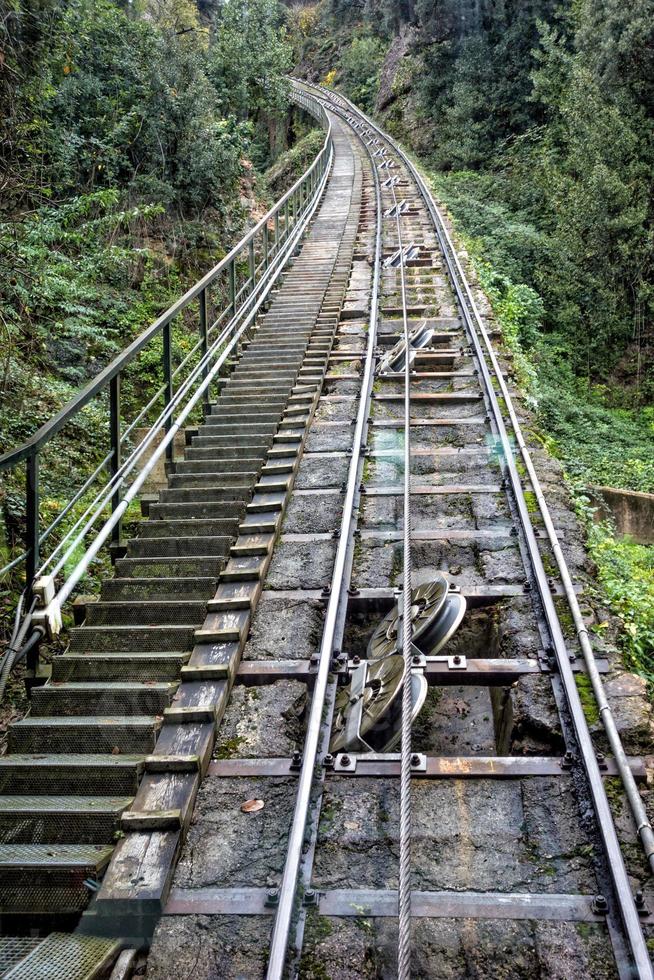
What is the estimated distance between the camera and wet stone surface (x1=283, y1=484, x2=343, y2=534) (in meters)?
5.24

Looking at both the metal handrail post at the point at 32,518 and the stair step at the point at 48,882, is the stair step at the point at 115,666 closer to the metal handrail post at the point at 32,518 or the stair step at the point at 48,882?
the metal handrail post at the point at 32,518

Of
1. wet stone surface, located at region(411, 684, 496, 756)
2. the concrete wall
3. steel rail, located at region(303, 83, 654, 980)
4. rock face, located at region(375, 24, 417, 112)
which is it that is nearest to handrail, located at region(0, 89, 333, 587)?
wet stone surface, located at region(411, 684, 496, 756)

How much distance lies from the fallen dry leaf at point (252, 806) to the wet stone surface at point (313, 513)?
7.69 feet

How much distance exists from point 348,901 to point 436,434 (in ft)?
15.3

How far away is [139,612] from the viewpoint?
4.41 meters

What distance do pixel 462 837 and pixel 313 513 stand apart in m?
2.90

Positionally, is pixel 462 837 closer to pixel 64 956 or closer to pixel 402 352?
pixel 64 956

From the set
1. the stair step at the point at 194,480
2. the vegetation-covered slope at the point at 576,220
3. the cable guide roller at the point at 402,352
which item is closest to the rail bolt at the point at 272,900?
the vegetation-covered slope at the point at 576,220

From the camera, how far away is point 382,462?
6199 millimetres

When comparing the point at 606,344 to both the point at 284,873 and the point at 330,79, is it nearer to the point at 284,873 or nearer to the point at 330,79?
the point at 284,873

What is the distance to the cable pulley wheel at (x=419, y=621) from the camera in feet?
12.9

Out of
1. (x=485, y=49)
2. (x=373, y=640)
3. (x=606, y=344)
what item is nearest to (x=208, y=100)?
(x=606, y=344)

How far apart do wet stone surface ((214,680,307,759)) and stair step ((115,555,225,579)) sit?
1.13 meters

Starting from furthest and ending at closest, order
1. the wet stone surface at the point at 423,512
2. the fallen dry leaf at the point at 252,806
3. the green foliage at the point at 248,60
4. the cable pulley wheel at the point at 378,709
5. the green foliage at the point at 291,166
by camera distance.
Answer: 1. the green foliage at the point at 291,166
2. the green foliage at the point at 248,60
3. the wet stone surface at the point at 423,512
4. the cable pulley wheel at the point at 378,709
5. the fallen dry leaf at the point at 252,806
